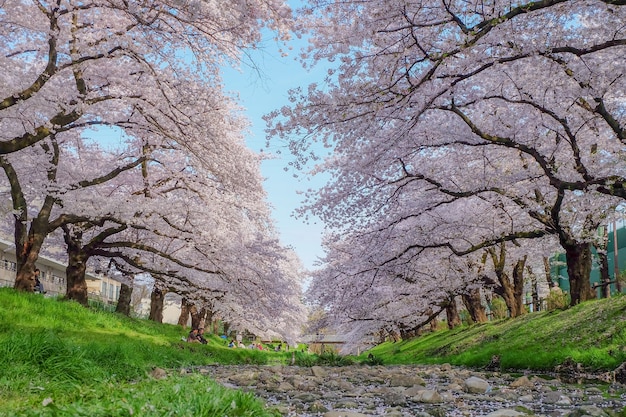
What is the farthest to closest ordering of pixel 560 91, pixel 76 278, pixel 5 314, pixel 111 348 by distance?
1. pixel 76 278
2. pixel 560 91
3. pixel 5 314
4. pixel 111 348

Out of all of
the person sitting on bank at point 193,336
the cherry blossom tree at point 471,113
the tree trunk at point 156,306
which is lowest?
the person sitting on bank at point 193,336

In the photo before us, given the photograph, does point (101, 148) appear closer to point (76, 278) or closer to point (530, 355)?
point (76, 278)

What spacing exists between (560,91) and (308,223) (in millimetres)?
9108

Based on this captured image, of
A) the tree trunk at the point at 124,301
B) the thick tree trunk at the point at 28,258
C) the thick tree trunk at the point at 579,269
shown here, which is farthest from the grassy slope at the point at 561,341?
the tree trunk at the point at 124,301

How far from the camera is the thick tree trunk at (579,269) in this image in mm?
17242

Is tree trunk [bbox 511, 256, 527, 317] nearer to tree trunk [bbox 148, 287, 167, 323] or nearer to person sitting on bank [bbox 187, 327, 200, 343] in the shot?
person sitting on bank [bbox 187, 327, 200, 343]

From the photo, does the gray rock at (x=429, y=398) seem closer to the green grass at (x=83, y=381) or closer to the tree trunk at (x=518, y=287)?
the green grass at (x=83, y=381)

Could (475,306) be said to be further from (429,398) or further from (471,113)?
(429,398)

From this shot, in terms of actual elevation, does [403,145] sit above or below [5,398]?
above

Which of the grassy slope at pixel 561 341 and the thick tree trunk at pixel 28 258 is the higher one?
the thick tree trunk at pixel 28 258

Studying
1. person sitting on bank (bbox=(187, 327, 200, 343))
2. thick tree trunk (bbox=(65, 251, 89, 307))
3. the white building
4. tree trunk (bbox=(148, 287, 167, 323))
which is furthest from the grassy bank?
the white building

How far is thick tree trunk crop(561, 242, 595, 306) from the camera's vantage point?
17.2 metres

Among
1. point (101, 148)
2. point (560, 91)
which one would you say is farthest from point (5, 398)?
point (101, 148)

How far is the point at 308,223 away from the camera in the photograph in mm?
17859
